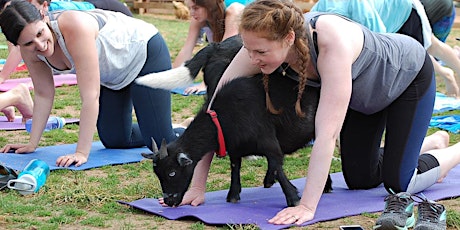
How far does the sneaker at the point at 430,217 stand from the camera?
3.60 metres

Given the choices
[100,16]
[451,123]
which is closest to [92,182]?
[100,16]

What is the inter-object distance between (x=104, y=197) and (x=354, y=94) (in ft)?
4.99

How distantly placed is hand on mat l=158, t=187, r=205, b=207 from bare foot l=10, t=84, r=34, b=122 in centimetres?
288

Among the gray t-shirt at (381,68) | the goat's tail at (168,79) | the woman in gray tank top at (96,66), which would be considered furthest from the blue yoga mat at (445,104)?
the goat's tail at (168,79)

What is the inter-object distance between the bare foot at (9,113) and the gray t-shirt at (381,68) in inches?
149

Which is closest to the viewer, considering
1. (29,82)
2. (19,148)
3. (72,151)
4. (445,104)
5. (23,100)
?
(19,148)

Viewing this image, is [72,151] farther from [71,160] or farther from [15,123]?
[15,123]

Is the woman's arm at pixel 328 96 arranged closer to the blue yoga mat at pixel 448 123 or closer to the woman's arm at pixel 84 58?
the woman's arm at pixel 84 58

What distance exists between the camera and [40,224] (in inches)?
150

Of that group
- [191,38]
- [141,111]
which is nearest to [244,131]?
[141,111]

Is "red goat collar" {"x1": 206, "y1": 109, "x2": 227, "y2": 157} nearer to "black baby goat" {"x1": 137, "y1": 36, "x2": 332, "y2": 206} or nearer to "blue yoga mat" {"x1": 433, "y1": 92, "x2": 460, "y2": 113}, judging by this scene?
"black baby goat" {"x1": 137, "y1": 36, "x2": 332, "y2": 206}

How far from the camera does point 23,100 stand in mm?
6656

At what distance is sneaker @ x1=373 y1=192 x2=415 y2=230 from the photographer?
143 inches

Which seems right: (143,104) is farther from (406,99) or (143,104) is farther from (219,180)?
(406,99)
